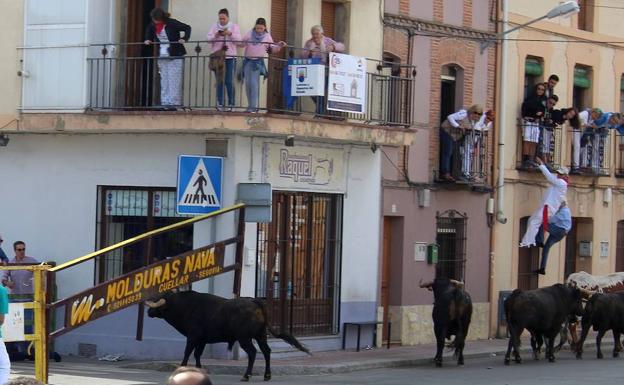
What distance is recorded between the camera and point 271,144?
72.9 ft

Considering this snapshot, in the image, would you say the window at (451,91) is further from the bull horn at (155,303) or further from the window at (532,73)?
the bull horn at (155,303)

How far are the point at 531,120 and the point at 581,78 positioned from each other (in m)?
2.89

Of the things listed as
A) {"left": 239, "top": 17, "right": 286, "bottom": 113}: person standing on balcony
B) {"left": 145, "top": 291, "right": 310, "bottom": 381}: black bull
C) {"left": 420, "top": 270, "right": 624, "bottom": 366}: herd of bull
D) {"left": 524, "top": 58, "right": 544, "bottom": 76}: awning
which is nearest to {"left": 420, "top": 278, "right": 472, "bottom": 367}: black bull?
{"left": 420, "top": 270, "right": 624, "bottom": 366}: herd of bull

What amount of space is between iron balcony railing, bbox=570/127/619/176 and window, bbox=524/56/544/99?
1.34 m

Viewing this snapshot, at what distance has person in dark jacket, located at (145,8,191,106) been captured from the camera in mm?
21531

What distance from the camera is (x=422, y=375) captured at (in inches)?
832

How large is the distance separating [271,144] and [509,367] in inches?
209

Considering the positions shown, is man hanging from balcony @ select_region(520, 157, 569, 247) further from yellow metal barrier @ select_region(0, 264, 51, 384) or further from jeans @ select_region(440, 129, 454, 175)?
yellow metal barrier @ select_region(0, 264, 51, 384)

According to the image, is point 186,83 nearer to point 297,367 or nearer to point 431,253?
point 297,367

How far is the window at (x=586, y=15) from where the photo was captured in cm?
3103

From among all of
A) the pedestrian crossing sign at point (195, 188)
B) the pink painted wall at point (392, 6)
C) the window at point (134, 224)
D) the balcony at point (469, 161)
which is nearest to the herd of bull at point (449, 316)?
the pedestrian crossing sign at point (195, 188)

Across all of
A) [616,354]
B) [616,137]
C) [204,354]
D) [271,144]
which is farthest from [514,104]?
[204,354]

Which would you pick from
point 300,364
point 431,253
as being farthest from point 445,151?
point 300,364

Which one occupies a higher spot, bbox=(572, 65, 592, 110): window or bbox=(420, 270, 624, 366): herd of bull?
bbox=(572, 65, 592, 110): window
